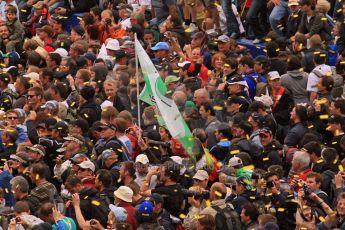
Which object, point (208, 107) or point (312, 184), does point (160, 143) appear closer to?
point (208, 107)

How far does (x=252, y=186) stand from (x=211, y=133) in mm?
2739

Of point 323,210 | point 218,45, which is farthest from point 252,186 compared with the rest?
point 218,45

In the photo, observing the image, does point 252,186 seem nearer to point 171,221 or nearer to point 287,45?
point 171,221

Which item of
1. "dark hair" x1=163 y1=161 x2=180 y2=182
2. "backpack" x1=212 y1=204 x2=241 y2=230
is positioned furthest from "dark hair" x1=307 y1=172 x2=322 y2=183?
"dark hair" x1=163 y1=161 x2=180 y2=182

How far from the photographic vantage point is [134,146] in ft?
82.5

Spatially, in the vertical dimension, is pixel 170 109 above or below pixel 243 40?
above

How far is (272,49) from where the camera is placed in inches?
1118

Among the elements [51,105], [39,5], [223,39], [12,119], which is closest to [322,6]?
[223,39]

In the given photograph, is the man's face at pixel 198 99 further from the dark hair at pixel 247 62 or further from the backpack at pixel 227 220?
the backpack at pixel 227 220

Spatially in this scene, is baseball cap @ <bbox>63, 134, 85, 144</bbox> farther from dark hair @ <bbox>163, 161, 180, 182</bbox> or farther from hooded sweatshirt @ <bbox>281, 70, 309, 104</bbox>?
hooded sweatshirt @ <bbox>281, 70, 309, 104</bbox>

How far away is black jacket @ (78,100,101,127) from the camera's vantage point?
87.3ft

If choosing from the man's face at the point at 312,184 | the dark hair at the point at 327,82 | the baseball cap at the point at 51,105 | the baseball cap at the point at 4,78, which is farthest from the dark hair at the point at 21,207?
the baseball cap at the point at 4,78

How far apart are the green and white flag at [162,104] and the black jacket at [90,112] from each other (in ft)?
3.43

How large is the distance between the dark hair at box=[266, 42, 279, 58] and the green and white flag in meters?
3.19
